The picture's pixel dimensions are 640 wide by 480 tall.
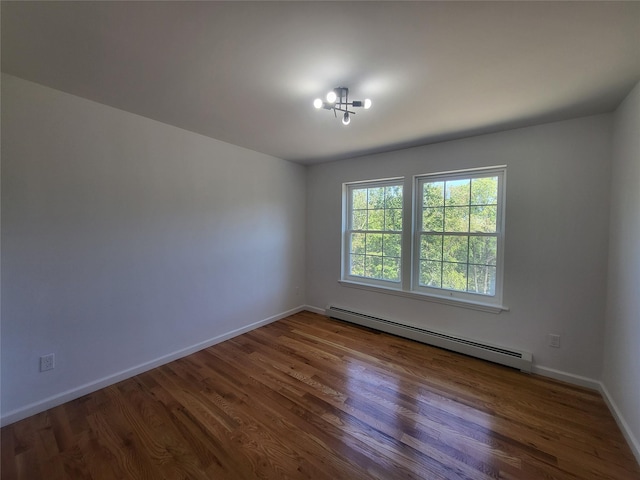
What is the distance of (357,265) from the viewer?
385cm

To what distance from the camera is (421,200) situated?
3.19 m

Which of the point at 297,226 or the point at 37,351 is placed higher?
the point at 297,226

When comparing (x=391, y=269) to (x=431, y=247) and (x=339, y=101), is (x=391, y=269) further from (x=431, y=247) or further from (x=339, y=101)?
(x=339, y=101)

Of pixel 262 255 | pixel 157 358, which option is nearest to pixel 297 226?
pixel 262 255

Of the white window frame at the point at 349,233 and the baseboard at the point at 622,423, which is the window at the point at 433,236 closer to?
the white window frame at the point at 349,233

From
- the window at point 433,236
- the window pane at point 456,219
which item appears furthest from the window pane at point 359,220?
the window pane at point 456,219

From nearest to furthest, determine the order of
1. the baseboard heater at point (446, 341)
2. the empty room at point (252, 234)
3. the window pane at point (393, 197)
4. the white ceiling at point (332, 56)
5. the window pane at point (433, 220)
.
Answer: the white ceiling at point (332, 56)
the empty room at point (252, 234)
the baseboard heater at point (446, 341)
the window pane at point (433, 220)
the window pane at point (393, 197)

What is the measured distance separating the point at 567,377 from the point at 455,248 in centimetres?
150

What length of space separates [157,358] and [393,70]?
3.24 meters

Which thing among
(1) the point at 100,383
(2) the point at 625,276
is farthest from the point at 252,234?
(2) the point at 625,276

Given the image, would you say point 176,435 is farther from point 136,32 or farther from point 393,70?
point 393,70

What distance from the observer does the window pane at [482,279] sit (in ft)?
9.03

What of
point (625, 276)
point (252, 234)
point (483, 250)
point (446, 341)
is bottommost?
point (446, 341)

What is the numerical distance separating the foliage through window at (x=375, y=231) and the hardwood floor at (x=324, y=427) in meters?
1.33
